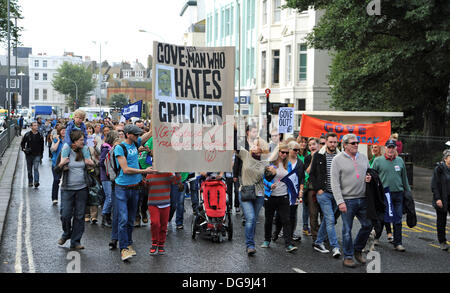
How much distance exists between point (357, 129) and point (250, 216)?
6.67 meters

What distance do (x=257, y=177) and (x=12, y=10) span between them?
40.4 m

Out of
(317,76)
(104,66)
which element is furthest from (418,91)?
(104,66)

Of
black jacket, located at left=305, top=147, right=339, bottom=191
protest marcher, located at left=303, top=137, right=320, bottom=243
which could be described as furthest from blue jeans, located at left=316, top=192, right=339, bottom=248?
protest marcher, located at left=303, top=137, right=320, bottom=243

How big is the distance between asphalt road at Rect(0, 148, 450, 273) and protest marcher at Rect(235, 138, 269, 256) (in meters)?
0.40

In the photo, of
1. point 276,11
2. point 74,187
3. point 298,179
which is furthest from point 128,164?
point 276,11

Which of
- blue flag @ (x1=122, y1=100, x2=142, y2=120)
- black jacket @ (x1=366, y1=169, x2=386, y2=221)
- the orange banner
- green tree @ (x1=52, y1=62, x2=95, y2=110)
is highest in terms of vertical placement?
green tree @ (x1=52, y1=62, x2=95, y2=110)

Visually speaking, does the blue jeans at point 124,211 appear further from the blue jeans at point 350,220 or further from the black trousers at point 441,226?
the black trousers at point 441,226

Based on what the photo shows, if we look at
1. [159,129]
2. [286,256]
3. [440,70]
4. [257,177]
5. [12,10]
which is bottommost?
[286,256]

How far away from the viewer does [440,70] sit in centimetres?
2308

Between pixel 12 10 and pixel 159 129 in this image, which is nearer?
pixel 159 129

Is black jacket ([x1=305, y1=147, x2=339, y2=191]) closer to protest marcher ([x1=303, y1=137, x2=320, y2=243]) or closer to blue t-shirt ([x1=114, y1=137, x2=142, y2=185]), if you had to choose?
protest marcher ([x1=303, y1=137, x2=320, y2=243])

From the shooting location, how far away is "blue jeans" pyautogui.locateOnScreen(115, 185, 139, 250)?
8.95 metres

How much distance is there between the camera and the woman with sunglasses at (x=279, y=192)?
9773 mm
